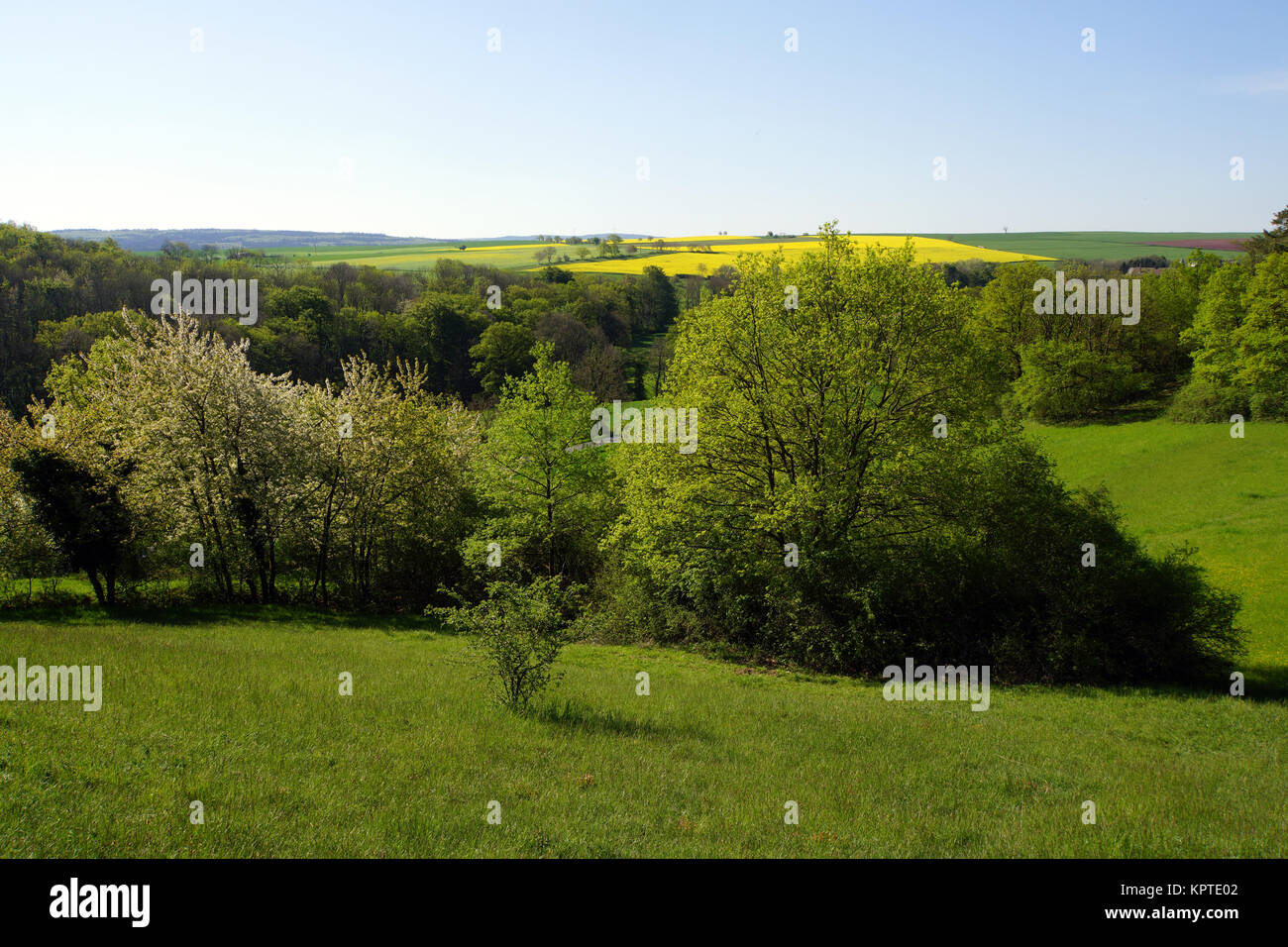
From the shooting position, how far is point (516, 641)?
48.8 ft

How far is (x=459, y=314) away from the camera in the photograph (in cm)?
10806

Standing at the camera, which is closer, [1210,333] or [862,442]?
[862,442]

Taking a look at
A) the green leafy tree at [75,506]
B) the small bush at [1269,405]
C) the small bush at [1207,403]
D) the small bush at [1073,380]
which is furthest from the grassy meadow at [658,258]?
the green leafy tree at [75,506]

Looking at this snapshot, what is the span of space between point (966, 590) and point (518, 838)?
19.0 metres

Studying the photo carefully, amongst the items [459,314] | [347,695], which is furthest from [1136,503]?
[459,314]

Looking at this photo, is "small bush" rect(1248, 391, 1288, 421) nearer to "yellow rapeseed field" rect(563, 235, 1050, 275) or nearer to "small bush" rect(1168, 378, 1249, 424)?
"small bush" rect(1168, 378, 1249, 424)

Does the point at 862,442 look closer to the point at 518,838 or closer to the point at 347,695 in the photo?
the point at 347,695

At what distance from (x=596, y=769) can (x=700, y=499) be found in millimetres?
14825

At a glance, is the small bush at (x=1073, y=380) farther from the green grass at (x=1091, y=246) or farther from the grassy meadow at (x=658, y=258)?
the green grass at (x=1091, y=246)

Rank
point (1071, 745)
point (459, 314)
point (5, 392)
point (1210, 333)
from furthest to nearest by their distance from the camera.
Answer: point (459, 314) → point (5, 392) → point (1210, 333) → point (1071, 745)

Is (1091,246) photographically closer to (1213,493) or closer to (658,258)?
(658,258)

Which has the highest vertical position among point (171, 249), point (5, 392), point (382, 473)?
point (171, 249)

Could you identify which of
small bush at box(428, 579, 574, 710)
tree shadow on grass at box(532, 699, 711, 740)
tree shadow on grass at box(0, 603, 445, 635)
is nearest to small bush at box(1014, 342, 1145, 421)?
tree shadow on grass at box(0, 603, 445, 635)

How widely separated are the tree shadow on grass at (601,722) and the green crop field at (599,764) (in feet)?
0.26
